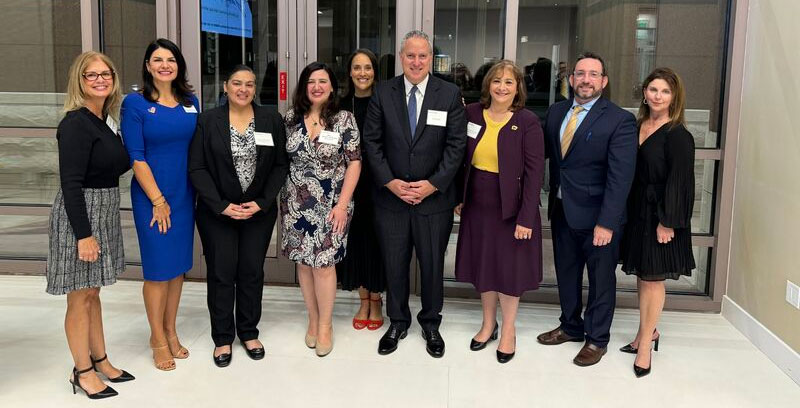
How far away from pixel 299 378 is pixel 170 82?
5.31ft

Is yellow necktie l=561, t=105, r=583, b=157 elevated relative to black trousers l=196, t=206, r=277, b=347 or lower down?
elevated

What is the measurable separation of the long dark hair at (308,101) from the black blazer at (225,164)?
0.11 meters

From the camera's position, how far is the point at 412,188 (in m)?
3.30

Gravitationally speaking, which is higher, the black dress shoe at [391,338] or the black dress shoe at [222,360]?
the black dress shoe at [391,338]

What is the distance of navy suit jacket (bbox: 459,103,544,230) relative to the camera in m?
3.22

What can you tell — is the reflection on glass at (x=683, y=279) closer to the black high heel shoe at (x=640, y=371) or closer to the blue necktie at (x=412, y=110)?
the black high heel shoe at (x=640, y=371)

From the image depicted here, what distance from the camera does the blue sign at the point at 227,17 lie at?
443 centimetres

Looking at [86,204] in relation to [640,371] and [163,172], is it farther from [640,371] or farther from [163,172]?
[640,371]

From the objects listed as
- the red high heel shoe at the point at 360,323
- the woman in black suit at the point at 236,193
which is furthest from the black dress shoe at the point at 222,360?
the red high heel shoe at the point at 360,323

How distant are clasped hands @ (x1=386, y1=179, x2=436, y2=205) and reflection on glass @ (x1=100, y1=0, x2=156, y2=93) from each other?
7.91ft

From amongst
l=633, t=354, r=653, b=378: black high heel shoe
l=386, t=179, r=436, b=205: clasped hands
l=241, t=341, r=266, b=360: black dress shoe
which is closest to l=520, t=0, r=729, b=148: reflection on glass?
l=386, t=179, r=436, b=205: clasped hands

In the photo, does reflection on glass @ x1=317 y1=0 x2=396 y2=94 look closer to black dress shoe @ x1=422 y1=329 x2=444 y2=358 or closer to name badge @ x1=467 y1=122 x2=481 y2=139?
name badge @ x1=467 y1=122 x2=481 y2=139

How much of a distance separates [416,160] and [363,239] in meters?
0.72

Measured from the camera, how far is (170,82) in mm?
3084
